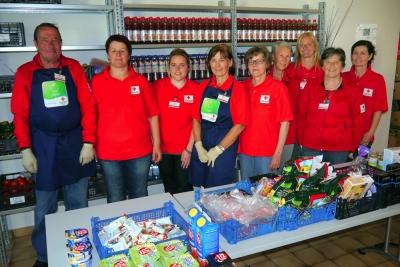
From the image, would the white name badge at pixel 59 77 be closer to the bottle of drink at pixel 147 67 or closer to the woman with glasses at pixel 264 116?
the bottle of drink at pixel 147 67

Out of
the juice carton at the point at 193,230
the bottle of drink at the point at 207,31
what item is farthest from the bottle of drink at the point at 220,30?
the juice carton at the point at 193,230

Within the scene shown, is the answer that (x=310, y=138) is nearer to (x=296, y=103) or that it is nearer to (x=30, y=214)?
(x=296, y=103)

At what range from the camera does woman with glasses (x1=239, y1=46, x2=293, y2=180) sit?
251 centimetres

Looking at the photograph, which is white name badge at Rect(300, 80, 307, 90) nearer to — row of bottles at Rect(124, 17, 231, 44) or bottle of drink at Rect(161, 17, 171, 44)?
row of bottles at Rect(124, 17, 231, 44)

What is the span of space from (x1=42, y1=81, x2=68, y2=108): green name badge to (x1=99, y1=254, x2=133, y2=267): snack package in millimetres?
1322

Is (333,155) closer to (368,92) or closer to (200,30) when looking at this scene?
(368,92)

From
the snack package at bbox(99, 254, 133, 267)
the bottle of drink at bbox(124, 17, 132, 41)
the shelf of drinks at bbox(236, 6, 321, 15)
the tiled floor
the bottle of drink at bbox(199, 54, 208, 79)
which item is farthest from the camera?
the shelf of drinks at bbox(236, 6, 321, 15)

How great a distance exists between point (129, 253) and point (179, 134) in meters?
1.58

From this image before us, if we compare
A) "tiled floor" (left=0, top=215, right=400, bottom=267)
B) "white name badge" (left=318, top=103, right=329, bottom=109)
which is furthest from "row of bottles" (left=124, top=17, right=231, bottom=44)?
"tiled floor" (left=0, top=215, right=400, bottom=267)

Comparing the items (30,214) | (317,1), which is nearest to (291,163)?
(30,214)

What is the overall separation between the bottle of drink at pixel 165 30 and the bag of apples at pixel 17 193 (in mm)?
1891

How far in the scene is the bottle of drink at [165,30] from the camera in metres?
3.32

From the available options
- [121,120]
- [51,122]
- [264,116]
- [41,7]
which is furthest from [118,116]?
[41,7]

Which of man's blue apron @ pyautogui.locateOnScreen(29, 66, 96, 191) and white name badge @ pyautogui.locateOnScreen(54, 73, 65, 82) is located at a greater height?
white name badge @ pyautogui.locateOnScreen(54, 73, 65, 82)
